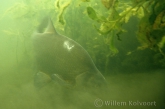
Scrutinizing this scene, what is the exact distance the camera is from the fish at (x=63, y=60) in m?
1.40

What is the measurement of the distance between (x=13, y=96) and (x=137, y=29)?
1.04 metres

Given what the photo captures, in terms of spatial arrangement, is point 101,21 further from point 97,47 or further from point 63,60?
point 63,60

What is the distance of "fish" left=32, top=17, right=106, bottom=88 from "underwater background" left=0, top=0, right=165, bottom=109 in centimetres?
4

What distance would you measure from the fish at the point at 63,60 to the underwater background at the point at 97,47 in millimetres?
41

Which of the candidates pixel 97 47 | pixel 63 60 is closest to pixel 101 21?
pixel 97 47

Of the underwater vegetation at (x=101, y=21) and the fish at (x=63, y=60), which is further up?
the underwater vegetation at (x=101, y=21)

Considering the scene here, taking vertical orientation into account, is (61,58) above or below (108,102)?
above

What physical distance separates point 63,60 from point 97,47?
0.85 feet

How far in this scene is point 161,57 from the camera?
1.37 m

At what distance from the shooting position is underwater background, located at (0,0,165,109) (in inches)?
52.4

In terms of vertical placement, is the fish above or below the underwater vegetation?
below

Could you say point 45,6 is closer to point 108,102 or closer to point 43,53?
point 43,53

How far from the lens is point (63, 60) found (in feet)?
4.61

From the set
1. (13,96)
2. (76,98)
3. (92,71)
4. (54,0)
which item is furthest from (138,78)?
(13,96)
